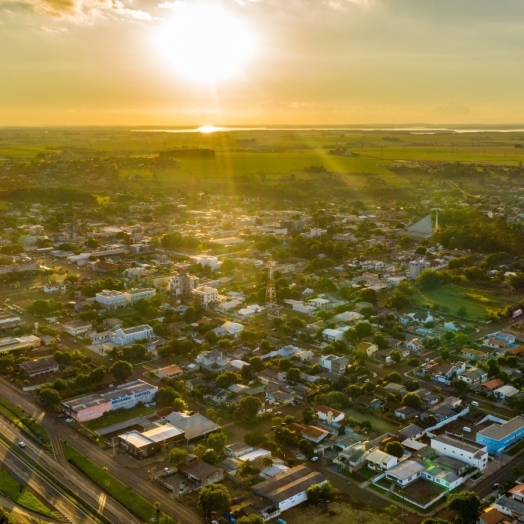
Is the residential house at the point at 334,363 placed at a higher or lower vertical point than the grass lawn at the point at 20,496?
higher

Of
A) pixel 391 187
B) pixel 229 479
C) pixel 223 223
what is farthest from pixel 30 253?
pixel 391 187

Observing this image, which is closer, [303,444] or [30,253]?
[303,444]

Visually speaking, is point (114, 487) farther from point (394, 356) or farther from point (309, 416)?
point (394, 356)

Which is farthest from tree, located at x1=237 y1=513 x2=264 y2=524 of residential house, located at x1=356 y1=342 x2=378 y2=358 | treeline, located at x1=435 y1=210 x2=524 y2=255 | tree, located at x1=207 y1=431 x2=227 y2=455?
treeline, located at x1=435 y1=210 x2=524 y2=255

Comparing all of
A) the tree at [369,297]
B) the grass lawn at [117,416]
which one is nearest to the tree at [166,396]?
the grass lawn at [117,416]

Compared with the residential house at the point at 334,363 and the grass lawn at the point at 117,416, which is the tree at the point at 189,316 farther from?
the grass lawn at the point at 117,416

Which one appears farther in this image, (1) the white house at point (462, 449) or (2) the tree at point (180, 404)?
(2) the tree at point (180, 404)

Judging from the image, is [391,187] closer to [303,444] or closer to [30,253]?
[30,253]
